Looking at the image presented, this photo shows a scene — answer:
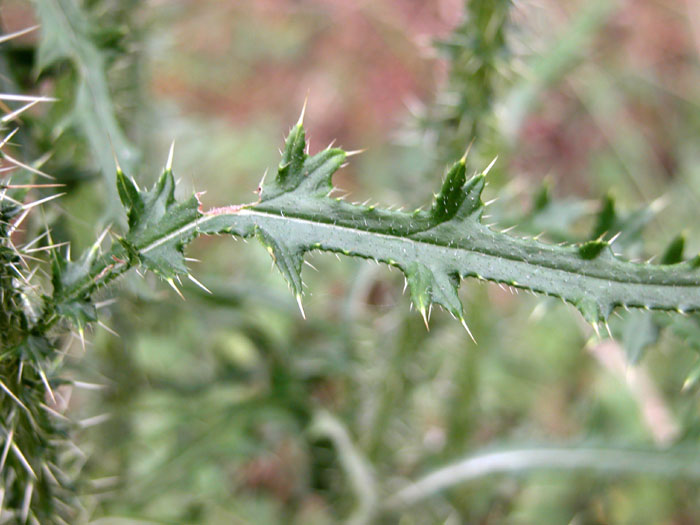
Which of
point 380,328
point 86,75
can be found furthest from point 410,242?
point 380,328

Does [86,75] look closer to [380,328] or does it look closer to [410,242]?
[410,242]

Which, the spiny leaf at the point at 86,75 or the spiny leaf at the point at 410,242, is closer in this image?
the spiny leaf at the point at 410,242

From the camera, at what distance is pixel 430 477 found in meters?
2.11

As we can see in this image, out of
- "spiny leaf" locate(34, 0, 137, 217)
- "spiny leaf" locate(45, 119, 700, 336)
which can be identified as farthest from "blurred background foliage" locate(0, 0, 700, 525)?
"spiny leaf" locate(45, 119, 700, 336)

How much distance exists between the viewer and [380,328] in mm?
2395

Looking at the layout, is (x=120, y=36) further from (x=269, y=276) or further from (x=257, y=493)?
(x=257, y=493)

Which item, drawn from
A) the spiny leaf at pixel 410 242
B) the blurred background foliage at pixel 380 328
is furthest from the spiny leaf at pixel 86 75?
Answer: the spiny leaf at pixel 410 242

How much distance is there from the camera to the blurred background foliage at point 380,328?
6.00ft

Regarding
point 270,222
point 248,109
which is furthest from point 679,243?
point 248,109

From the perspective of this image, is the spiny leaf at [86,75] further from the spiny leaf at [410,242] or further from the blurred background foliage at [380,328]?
the spiny leaf at [410,242]

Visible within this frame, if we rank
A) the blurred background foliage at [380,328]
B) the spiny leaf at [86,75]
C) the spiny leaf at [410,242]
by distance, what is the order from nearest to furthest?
the spiny leaf at [410,242]
the spiny leaf at [86,75]
the blurred background foliage at [380,328]

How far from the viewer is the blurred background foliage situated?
183cm

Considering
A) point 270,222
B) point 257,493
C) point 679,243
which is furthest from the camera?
point 257,493

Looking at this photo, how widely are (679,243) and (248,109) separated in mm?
3455
